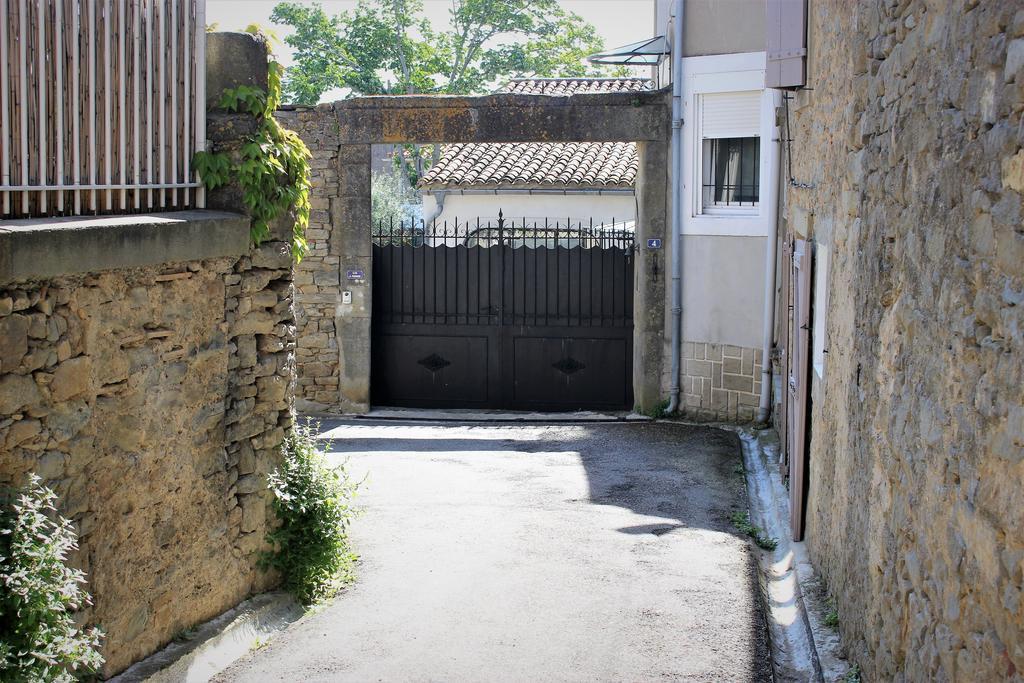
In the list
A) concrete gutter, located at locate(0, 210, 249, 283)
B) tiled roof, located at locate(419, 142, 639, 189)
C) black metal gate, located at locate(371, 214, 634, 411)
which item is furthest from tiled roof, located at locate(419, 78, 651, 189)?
concrete gutter, located at locate(0, 210, 249, 283)

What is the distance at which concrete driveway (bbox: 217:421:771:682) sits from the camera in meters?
5.88

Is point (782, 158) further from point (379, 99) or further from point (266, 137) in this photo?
point (266, 137)

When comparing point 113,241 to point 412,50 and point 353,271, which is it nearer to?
point 353,271

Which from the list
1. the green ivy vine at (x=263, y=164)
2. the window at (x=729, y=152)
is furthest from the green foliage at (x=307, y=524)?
the window at (x=729, y=152)

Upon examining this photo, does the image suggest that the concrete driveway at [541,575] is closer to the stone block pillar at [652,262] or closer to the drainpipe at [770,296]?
the drainpipe at [770,296]

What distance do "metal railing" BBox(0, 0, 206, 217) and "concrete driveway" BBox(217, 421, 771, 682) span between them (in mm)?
2387

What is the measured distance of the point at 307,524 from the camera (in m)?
6.89

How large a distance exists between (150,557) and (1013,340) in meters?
4.08

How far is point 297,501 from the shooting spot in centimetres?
684

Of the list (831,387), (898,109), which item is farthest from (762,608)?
(898,109)

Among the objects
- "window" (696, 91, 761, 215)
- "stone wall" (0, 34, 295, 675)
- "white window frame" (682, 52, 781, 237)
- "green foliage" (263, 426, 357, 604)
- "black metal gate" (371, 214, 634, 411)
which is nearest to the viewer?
"stone wall" (0, 34, 295, 675)

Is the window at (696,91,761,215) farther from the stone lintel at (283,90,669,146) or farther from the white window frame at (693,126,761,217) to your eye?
the stone lintel at (283,90,669,146)

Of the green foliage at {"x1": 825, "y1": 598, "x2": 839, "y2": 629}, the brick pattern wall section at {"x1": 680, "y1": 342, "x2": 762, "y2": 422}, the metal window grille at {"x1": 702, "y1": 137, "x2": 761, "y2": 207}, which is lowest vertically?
the green foliage at {"x1": 825, "y1": 598, "x2": 839, "y2": 629}

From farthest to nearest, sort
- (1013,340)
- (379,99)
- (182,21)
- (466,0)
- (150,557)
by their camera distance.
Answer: (466,0) → (379,99) → (182,21) → (150,557) → (1013,340)
